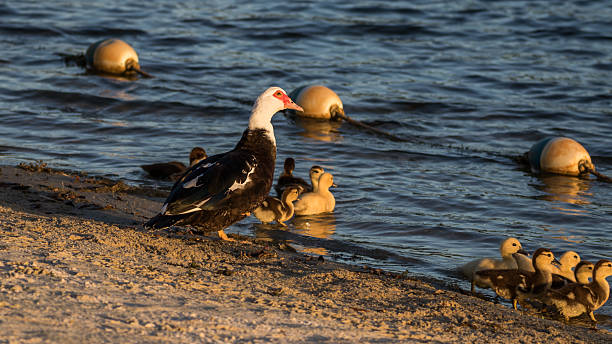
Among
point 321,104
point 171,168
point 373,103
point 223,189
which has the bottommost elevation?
point 171,168

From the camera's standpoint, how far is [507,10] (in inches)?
1121

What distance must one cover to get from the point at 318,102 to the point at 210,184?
8403mm

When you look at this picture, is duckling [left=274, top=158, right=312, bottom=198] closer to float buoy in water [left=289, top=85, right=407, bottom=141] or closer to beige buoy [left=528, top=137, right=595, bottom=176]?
beige buoy [left=528, top=137, right=595, bottom=176]

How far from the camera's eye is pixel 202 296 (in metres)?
5.68

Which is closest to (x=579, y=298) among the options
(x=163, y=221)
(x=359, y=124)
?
(x=163, y=221)

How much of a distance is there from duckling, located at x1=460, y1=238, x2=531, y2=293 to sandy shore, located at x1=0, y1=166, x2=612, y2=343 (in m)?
0.42

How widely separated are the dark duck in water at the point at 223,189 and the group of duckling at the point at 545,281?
2200 mm

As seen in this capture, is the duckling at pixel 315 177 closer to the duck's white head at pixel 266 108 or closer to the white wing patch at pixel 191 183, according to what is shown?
the duck's white head at pixel 266 108

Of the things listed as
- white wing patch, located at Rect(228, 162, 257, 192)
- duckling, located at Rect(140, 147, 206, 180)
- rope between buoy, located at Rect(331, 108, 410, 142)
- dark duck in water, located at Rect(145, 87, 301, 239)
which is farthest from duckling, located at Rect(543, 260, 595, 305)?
rope between buoy, located at Rect(331, 108, 410, 142)

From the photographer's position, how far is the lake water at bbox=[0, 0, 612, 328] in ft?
33.7

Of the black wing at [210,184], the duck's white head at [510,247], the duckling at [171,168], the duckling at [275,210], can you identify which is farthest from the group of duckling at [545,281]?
the duckling at [171,168]

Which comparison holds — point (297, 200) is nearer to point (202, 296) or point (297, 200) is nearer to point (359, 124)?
point (202, 296)

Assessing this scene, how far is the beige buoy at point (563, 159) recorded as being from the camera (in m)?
12.9

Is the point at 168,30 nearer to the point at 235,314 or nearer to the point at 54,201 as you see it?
the point at 54,201
